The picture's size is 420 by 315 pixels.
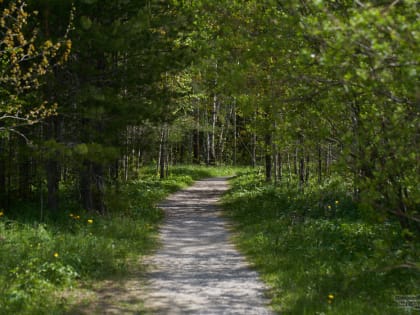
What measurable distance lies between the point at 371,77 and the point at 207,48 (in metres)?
4.90

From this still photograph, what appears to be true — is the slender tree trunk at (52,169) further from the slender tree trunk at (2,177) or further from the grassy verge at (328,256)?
the grassy verge at (328,256)

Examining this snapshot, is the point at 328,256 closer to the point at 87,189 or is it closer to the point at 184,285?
the point at 184,285

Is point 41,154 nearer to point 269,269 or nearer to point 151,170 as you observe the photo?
point 269,269

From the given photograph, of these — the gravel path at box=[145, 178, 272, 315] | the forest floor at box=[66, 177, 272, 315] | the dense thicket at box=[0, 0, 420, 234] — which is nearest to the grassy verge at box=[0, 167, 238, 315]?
the forest floor at box=[66, 177, 272, 315]

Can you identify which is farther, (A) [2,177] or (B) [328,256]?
(A) [2,177]

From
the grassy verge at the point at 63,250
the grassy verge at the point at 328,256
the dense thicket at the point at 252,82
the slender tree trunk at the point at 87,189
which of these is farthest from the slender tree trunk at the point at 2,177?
the grassy verge at the point at 328,256

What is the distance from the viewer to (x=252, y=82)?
9594 mm

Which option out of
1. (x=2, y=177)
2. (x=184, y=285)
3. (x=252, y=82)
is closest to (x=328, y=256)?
→ (x=184, y=285)

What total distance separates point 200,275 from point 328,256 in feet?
7.62

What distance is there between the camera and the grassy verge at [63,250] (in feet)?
23.9

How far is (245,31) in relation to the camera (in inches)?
369

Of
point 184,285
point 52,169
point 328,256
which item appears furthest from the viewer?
point 52,169

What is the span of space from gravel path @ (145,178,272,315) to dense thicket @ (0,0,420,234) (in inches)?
89.0

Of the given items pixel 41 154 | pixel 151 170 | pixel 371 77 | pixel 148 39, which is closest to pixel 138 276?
pixel 41 154
